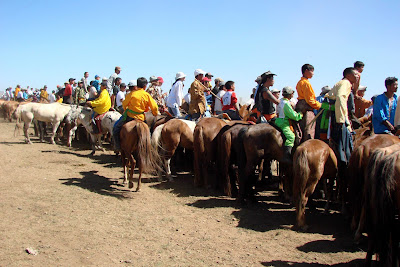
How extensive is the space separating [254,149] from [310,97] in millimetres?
1599

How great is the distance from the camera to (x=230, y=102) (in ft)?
35.1

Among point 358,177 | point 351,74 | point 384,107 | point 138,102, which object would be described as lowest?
point 358,177

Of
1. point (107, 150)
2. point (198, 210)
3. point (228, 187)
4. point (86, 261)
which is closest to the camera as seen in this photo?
point (86, 261)

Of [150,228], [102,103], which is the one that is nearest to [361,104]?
[150,228]

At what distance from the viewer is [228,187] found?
323 inches

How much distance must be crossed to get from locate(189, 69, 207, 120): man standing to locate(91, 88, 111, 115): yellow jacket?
367 cm

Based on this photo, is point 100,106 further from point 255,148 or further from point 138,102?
point 255,148

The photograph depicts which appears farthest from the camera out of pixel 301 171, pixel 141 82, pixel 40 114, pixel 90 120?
pixel 40 114

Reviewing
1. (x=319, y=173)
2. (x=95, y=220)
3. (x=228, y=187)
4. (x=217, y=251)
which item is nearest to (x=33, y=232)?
(x=95, y=220)

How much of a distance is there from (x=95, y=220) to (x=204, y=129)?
3.64 m

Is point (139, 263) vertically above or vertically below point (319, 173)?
below

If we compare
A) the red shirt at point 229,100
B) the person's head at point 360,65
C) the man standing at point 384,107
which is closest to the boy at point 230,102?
the red shirt at point 229,100

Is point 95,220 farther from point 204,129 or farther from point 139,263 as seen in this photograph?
point 204,129

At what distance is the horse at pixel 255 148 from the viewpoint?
Result: 7.40 metres
